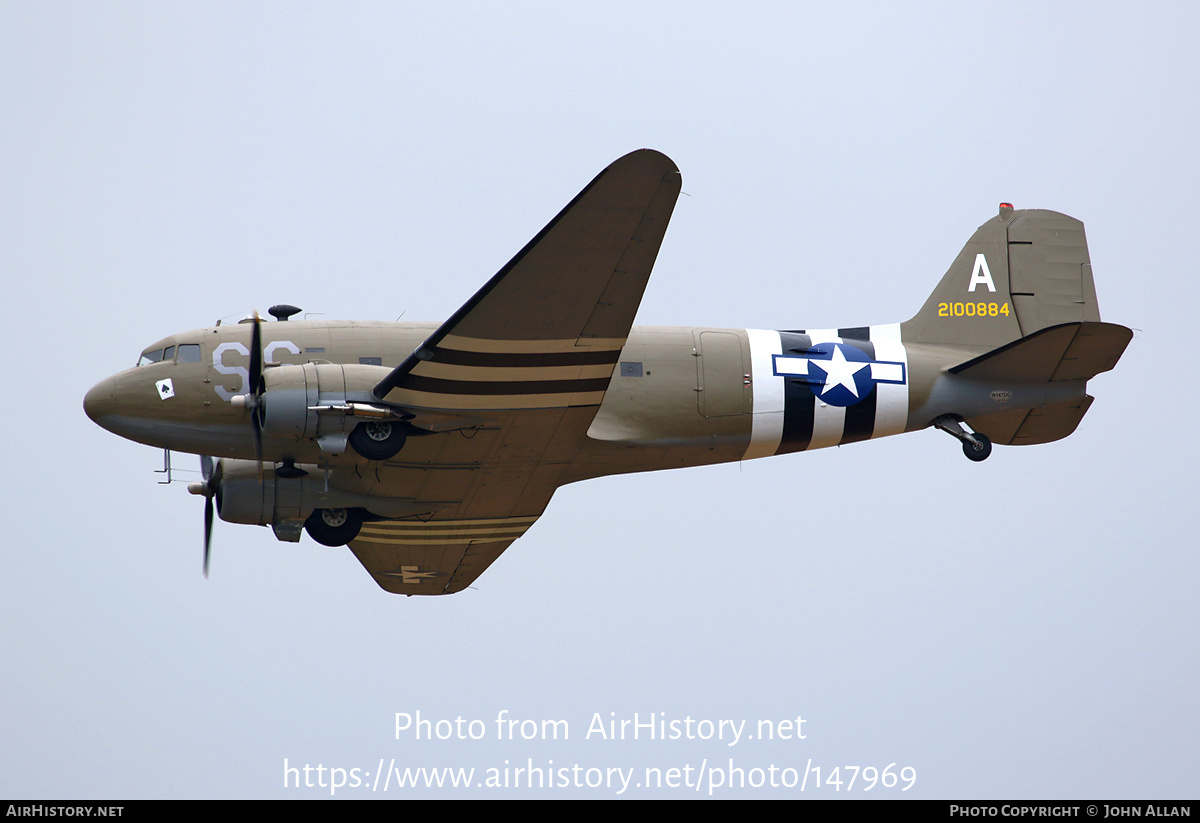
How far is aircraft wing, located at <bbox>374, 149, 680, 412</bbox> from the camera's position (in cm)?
1580

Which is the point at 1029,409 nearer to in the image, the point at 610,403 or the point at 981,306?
the point at 981,306

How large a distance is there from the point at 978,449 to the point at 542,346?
7646 millimetres

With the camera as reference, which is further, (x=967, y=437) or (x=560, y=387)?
(x=967, y=437)

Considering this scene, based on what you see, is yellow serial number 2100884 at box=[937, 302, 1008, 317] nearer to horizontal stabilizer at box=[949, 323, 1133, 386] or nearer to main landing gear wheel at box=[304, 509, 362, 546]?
horizontal stabilizer at box=[949, 323, 1133, 386]

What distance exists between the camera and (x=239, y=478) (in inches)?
747

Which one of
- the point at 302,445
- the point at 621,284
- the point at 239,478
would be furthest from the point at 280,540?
the point at 621,284

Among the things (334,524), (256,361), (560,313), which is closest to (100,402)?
(256,361)

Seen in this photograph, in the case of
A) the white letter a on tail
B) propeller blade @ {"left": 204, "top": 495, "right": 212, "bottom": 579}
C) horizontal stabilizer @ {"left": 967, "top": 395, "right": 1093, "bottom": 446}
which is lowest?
propeller blade @ {"left": 204, "top": 495, "right": 212, "bottom": 579}

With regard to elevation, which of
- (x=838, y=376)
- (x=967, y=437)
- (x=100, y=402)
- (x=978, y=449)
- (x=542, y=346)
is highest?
(x=542, y=346)

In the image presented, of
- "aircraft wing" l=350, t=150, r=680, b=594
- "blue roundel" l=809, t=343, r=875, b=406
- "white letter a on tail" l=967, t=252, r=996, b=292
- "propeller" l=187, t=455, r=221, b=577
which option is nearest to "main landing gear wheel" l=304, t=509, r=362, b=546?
"aircraft wing" l=350, t=150, r=680, b=594

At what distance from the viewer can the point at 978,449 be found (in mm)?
20297

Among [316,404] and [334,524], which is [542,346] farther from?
[334,524]

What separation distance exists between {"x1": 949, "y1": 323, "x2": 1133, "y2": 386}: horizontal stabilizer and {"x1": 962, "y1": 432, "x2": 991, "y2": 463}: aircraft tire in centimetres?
96

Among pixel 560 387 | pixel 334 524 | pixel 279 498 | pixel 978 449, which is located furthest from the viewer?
pixel 978 449
